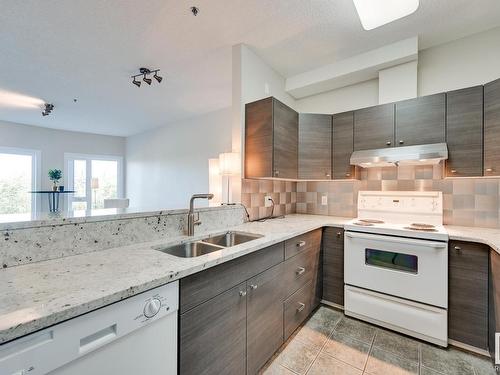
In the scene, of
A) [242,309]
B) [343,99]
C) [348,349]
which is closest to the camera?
[242,309]

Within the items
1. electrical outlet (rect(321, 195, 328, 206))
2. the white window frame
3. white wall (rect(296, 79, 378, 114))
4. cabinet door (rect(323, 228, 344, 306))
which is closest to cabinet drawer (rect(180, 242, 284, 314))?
cabinet door (rect(323, 228, 344, 306))

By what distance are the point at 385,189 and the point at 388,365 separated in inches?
63.5

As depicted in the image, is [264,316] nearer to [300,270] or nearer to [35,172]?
[300,270]

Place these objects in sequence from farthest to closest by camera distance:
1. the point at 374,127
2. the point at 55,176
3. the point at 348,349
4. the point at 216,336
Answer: the point at 55,176, the point at 374,127, the point at 348,349, the point at 216,336

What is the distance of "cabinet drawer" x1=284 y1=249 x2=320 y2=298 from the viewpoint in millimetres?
1799

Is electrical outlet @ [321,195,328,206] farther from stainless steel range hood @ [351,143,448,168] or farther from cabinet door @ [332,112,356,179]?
stainless steel range hood @ [351,143,448,168]

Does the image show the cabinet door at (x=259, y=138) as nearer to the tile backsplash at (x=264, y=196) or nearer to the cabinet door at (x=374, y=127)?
the tile backsplash at (x=264, y=196)

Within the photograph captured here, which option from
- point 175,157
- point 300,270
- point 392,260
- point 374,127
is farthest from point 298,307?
point 175,157

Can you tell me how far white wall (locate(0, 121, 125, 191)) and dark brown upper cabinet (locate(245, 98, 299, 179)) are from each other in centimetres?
568

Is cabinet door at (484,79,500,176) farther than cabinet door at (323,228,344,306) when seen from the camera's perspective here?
No

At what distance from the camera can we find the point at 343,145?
256 centimetres

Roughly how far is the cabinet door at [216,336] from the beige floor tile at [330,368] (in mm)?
566

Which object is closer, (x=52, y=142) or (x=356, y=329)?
(x=356, y=329)

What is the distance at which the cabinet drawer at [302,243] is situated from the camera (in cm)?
181
